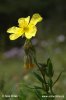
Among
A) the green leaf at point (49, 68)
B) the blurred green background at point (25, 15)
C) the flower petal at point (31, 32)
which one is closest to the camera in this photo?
the flower petal at point (31, 32)

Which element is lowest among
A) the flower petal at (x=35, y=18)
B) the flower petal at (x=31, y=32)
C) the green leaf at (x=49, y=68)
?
the green leaf at (x=49, y=68)

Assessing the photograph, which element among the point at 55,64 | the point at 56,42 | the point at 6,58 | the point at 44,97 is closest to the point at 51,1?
the point at 6,58

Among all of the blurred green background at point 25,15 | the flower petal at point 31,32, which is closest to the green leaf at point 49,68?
the flower petal at point 31,32

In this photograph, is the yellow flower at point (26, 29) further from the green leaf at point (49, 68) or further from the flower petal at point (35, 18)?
the green leaf at point (49, 68)

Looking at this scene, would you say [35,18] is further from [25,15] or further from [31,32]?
[25,15]

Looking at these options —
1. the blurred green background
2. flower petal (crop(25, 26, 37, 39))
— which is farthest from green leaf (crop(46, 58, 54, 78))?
the blurred green background

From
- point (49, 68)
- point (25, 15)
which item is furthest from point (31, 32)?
point (25, 15)

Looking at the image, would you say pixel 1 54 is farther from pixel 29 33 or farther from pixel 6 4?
pixel 29 33

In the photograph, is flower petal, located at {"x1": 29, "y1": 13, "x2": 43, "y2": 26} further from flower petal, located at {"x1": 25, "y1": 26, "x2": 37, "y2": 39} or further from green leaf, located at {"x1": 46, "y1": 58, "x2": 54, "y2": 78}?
green leaf, located at {"x1": 46, "y1": 58, "x2": 54, "y2": 78}

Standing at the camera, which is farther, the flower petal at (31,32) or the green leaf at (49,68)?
the green leaf at (49,68)

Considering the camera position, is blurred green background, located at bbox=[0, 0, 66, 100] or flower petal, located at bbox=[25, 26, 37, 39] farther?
blurred green background, located at bbox=[0, 0, 66, 100]

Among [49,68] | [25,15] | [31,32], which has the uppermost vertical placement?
[31,32]
